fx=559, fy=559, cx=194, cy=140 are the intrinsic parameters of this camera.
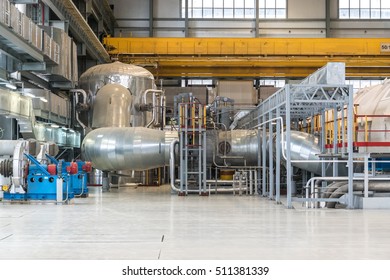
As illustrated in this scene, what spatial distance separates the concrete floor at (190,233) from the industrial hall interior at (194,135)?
0.05 metres

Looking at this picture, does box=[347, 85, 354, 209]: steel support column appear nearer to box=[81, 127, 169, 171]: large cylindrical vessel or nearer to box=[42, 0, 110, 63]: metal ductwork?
box=[81, 127, 169, 171]: large cylindrical vessel

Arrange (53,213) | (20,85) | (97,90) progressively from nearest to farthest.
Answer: (53,213)
(20,85)
(97,90)

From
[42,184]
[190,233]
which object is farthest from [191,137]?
[190,233]

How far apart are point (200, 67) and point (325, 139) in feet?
57.3

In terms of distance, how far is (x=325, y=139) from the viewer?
1823cm

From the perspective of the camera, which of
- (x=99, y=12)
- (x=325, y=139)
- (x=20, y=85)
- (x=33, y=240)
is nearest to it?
(x=33, y=240)

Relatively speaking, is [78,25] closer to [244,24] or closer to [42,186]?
[42,186]

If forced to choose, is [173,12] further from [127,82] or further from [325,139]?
[325,139]

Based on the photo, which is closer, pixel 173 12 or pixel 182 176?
pixel 182 176

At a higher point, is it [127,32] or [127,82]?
[127,32]

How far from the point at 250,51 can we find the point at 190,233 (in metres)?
24.3

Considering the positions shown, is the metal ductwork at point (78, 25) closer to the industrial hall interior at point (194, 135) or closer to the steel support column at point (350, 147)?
the industrial hall interior at point (194, 135)

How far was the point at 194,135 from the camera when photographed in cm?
2020

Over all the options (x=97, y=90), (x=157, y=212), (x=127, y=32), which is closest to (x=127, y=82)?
(x=97, y=90)
